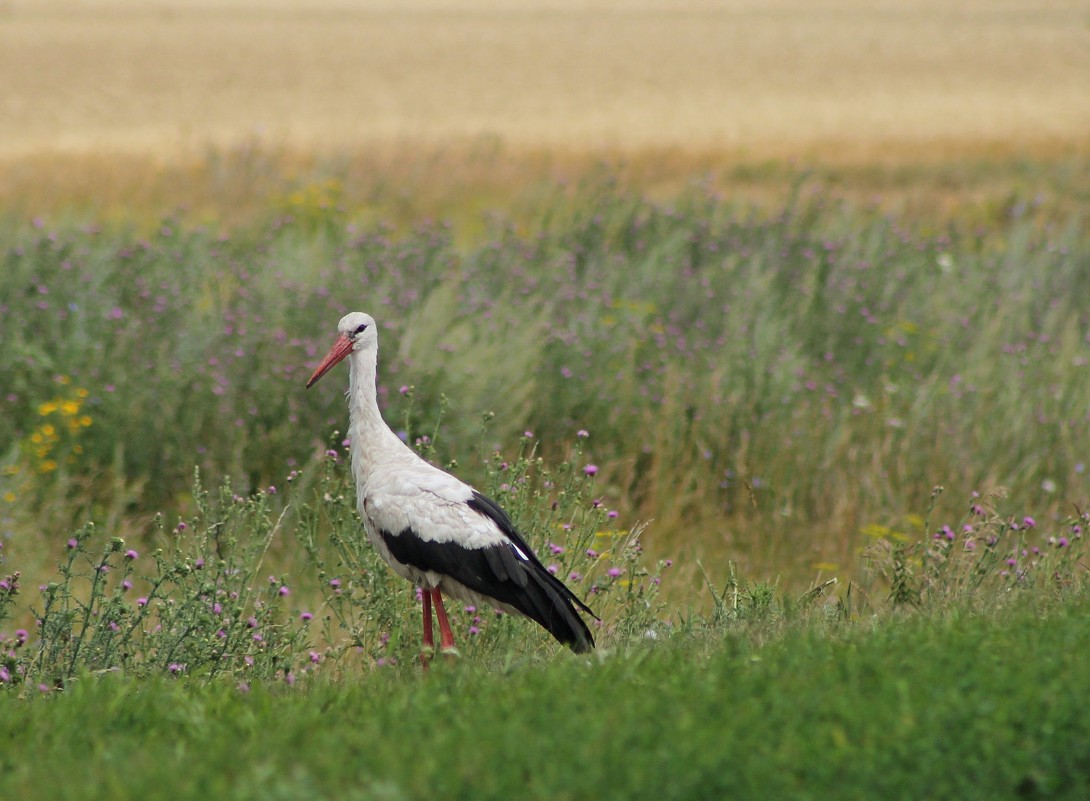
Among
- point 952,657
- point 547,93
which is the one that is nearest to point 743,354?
point 952,657

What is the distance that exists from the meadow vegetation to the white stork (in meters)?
0.25

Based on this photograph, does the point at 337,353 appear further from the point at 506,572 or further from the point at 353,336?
the point at 506,572

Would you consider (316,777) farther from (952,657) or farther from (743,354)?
(743,354)

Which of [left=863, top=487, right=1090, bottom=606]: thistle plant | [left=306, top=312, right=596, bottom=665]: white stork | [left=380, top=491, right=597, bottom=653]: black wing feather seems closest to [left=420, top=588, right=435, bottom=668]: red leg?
[left=306, top=312, right=596, bottom=665]: white stork

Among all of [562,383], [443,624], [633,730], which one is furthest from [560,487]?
[633,730]

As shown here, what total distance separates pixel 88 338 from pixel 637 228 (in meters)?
5.67

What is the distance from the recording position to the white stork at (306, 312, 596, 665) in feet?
17.9

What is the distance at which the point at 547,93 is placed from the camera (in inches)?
1923

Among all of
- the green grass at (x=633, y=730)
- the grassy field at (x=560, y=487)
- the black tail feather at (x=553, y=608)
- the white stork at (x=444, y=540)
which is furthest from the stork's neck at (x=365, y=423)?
the green grass at (x=633, y=730)

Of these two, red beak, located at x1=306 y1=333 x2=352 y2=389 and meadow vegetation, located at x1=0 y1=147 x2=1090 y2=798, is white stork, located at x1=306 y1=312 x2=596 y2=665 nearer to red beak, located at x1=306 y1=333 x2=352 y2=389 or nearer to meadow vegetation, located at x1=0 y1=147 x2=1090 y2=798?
red beak, located at x1=306 y1=333 x2=352 y2=389

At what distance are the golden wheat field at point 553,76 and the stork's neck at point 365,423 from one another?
1424 centimetres

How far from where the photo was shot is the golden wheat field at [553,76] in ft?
107

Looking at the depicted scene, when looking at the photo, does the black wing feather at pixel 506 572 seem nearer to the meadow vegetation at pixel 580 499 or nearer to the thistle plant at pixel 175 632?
the meadow vegetation at pixel 580 499

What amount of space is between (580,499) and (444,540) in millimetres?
1489
